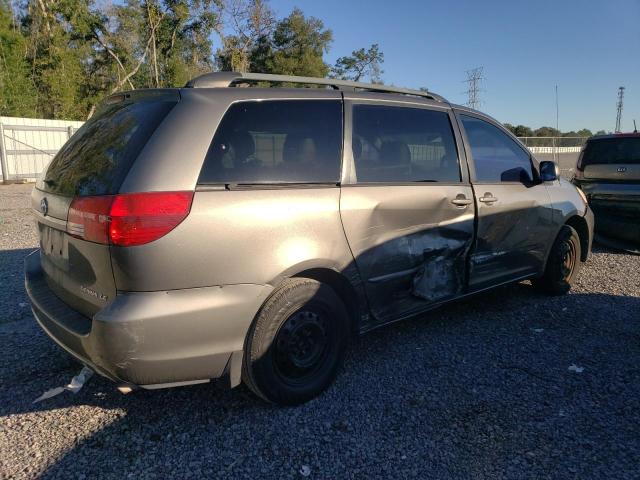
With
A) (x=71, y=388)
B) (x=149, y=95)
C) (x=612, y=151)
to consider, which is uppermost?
(x=149, y=95)

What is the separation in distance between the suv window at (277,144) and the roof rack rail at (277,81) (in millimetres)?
204

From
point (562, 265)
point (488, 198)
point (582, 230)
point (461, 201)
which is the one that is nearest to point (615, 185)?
point (582, 230)

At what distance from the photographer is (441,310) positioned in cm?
479

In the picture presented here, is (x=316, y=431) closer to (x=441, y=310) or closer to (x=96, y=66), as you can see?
(x=441, y=310)

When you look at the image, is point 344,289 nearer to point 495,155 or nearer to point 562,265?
point 495,155

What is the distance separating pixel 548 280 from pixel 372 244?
108 inches

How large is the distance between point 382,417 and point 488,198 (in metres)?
2.09

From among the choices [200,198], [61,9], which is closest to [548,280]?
[200,198]

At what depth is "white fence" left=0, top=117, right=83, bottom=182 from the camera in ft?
53.0

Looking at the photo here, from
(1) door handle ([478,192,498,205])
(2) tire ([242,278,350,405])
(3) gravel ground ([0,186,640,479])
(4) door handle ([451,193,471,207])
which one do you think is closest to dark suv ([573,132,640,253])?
(3) gravel ground ([0,186,640,479])

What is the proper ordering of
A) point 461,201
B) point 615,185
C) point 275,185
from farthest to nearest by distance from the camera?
point 615,185 < point 461,201 < point 275,185

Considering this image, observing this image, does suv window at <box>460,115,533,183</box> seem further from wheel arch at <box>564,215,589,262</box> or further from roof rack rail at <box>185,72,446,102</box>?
wheel arch at <box>564,215,589,262</box>

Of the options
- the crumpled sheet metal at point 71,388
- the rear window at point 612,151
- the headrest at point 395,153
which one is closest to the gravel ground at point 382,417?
the crumpled sheet metal at point 71,388

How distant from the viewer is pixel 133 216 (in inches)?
92.9
